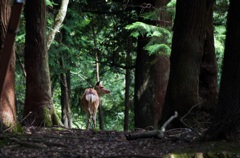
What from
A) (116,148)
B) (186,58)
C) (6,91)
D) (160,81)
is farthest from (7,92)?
(160,81)

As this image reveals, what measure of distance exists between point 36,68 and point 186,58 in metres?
4.60

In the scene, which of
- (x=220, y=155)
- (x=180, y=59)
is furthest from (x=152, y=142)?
(x=180, y=59)

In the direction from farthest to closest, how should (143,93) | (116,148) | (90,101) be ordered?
1. (90,101)
2. (143,93)
3. (116,148)

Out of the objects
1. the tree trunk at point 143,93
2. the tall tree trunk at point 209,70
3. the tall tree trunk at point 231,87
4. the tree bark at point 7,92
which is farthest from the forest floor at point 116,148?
the tree trunk at point 143,93

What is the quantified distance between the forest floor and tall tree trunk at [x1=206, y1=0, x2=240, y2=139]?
0.72 feet

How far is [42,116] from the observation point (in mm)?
10883

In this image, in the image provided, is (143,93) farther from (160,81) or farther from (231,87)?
(231,87)

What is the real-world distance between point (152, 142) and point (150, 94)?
27.9 feet

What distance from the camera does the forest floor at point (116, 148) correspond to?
4984 mm

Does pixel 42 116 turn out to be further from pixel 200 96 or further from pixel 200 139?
pixel 200 139

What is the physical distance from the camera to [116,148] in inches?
245

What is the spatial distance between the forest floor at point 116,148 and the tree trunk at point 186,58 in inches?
49.1

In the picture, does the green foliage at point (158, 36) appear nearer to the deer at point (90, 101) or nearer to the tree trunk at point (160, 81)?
the tree trunk at point (160, 81)

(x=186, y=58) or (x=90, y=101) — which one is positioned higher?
(x=186, y=58)
